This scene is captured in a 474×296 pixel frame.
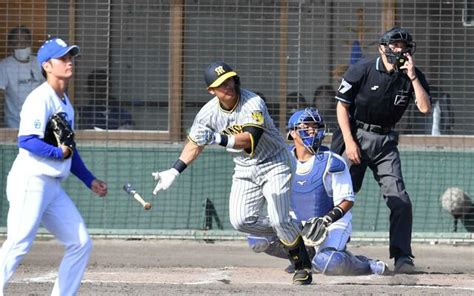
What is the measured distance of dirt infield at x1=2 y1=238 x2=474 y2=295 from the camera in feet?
25.2

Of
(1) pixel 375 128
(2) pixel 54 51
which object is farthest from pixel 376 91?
(2) pixel 54 51

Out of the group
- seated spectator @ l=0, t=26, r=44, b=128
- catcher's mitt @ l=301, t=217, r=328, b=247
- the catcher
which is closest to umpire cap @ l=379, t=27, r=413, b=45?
the catcher

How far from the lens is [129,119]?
1130 centimetres

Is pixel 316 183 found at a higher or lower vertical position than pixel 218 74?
lower

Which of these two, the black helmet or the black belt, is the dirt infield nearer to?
the black belt

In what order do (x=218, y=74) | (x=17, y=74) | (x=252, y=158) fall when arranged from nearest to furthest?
(x=218, y=74)
(x=252, y=158)
(x=17, y=74)

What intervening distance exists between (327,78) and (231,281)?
3.45 m

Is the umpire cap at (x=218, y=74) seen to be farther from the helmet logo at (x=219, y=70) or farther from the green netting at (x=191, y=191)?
the green netting at (x=191, y=191)

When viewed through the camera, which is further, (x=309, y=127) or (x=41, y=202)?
(x=309, y=127)

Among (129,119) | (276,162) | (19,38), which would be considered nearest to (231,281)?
(276,162)

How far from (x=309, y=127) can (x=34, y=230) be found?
2.64 meters

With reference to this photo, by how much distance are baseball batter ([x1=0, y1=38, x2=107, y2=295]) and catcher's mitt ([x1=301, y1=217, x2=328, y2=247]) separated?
7.07 ft

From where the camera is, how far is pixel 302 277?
8000mm

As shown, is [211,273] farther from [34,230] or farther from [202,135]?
[34,230]
